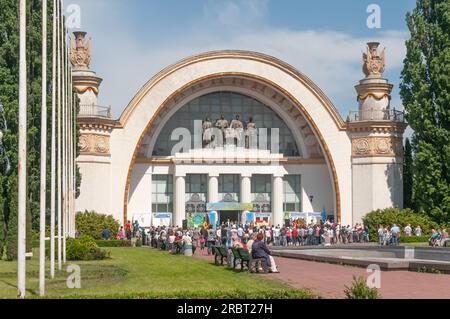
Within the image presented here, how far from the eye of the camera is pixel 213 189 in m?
62.8

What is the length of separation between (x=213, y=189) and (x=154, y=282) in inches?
1627

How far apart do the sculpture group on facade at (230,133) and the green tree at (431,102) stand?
48.1 ft

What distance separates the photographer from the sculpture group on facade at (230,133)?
6450 cm

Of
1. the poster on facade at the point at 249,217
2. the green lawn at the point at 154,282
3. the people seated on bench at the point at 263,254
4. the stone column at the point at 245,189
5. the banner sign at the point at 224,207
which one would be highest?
the stone column at the point at 245,189

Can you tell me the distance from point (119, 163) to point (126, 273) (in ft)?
115

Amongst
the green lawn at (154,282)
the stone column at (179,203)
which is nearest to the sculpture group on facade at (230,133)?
the stone column at (179,203)

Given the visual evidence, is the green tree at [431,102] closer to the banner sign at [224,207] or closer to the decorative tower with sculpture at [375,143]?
the decorative tower with sculpture at [375,143]

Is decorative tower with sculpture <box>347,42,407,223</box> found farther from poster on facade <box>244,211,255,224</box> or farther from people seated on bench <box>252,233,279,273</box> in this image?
people seated on bench <box>252,233,279,273</box>

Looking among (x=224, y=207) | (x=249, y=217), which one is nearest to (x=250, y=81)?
(x=224, y=207)

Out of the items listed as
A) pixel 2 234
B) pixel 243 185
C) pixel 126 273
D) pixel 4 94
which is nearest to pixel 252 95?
pixel 243 185

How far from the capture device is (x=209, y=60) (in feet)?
202

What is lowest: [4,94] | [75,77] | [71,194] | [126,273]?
[126,273]

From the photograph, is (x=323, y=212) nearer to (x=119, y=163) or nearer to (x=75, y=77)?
(x=119, y=163)

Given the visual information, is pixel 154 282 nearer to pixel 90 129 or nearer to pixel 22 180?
pixel 22 180
